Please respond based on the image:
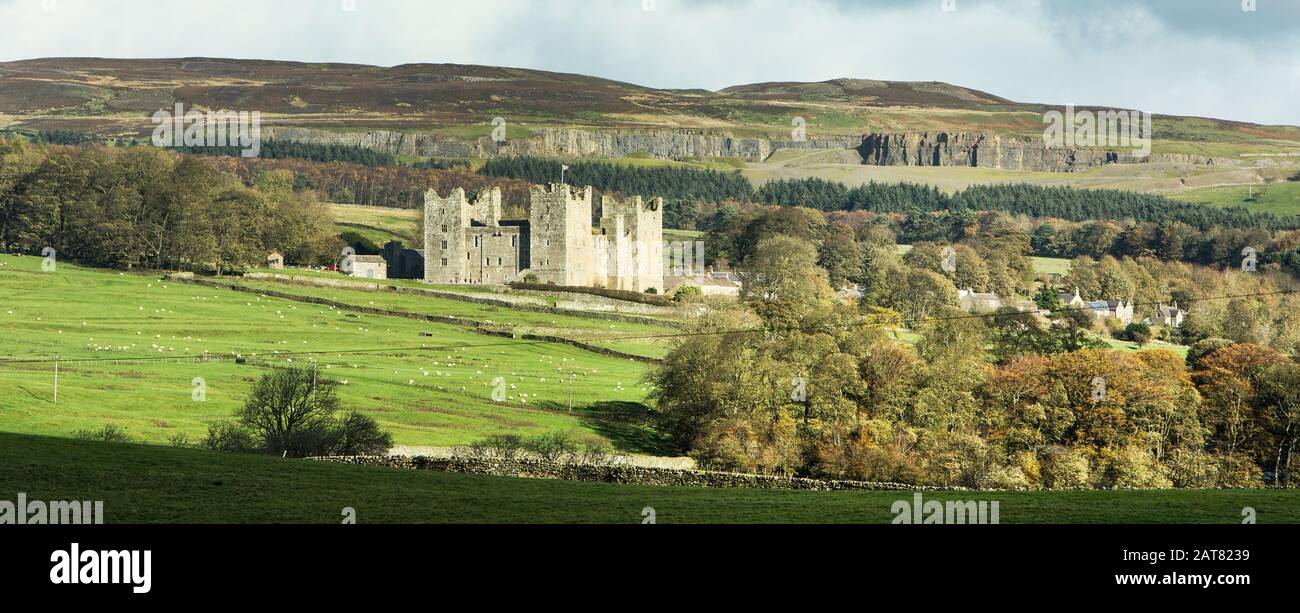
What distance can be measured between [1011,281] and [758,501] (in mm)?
119577

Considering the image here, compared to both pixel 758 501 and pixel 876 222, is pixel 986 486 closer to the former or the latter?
pixel 758 501

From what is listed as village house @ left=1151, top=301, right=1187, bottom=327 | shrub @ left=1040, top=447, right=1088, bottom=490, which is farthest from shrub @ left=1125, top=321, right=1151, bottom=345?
shrub @ left=1040, top=447, right=1088, bottom=490

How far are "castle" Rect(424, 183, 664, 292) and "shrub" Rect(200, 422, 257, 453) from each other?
62.7m

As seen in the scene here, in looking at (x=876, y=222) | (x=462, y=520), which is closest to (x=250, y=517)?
(x=462, y=520)

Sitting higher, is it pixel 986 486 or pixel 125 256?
pixel 125 256

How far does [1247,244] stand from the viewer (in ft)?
533

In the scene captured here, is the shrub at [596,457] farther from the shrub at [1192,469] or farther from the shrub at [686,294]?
the shrub at [686,294]

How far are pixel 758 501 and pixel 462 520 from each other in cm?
635

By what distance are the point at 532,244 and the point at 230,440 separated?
67.5 meters

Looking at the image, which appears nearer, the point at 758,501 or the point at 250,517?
the point at 250,517

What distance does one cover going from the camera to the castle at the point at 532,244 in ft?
355

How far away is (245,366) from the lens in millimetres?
64062
